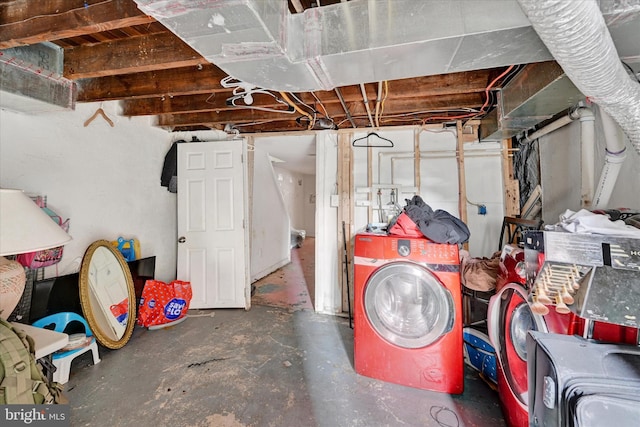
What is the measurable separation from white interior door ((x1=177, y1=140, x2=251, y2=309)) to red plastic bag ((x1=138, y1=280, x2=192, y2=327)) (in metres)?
0.36

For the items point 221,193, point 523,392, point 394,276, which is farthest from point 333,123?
point 523,392

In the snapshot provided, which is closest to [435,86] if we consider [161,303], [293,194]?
[161,303]

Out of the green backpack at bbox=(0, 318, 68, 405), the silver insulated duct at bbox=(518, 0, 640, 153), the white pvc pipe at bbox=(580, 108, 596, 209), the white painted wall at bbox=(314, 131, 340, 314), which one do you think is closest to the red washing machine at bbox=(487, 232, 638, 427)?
the silver insulated duct at bbox=(518, 0, 640, 153)

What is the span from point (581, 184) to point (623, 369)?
A: 1618mm

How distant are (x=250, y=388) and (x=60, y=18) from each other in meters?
2.52

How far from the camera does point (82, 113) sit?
2334 mm

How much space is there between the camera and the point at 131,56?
167 centimetres

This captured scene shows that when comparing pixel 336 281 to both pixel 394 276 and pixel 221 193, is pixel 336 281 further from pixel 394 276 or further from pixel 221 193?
pixel 221 193

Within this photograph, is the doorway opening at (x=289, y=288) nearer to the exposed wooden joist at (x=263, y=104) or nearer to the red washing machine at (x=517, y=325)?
the red washing machine at (x=517, y=325)

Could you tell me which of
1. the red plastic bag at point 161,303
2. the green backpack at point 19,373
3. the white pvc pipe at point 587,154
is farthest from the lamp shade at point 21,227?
the white pvc pipe at point 587,154

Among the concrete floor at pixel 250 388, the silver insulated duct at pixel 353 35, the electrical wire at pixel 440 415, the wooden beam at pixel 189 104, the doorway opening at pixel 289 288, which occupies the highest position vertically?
the wooden beam at pixel 189 104

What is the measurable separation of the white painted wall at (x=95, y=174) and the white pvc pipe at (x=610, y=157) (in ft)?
12.7

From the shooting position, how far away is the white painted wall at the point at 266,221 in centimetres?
407

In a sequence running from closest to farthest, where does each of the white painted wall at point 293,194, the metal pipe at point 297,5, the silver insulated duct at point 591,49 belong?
the silver insulated duct at point 591,49 → the metal pipe at point 297,5 → the white painted wall at point 293,194
